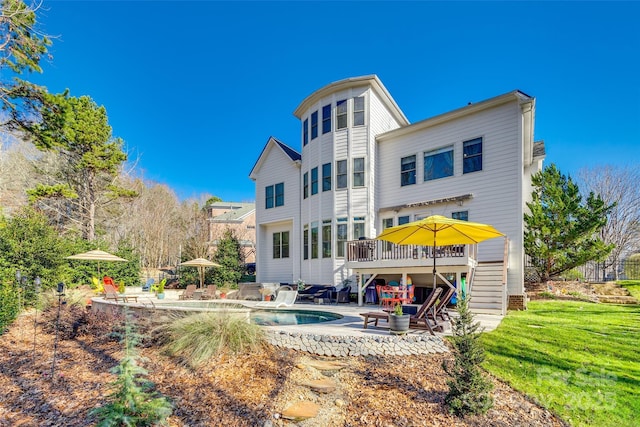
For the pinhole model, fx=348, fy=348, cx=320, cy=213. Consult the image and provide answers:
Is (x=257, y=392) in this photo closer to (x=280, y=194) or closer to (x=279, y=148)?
(x=280, y=194)

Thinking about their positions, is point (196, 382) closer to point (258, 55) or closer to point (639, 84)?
point (258, 55)

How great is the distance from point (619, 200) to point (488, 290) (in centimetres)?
2299

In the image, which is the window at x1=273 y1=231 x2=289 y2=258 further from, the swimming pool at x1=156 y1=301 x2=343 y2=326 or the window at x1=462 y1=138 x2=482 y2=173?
the window at x1=462 y1=138 x2=482 y2=173

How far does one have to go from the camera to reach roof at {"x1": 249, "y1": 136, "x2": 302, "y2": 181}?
19016mm

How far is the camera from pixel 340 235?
51.7 feet

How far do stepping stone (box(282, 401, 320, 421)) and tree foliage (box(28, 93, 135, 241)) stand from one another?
20.7 metres

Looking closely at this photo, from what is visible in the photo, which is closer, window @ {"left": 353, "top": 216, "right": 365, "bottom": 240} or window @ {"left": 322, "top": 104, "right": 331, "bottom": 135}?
window @ {"left": 353, "top": 216, "right": 365, "bottom": 240}

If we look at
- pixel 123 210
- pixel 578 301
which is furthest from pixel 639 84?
pixel 123 210

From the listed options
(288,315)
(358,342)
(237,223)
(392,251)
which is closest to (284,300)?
(288,315)

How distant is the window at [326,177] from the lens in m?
16.3

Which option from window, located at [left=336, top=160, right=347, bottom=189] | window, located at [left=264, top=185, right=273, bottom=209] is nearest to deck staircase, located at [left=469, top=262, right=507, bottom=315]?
window, located at [left=336, top=160, right=347, bottom=189]

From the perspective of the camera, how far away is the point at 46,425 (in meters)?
4.43

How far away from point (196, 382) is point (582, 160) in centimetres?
3493

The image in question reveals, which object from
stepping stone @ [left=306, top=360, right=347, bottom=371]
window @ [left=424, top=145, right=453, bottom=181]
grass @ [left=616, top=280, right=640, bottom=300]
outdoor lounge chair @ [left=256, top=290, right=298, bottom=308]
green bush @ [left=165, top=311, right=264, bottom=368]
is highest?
window @ [left=424, top=145, right=453, bottom=181]
